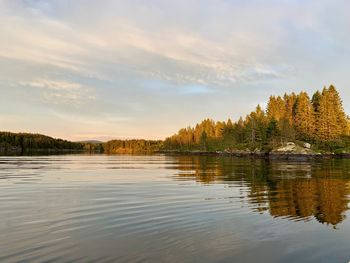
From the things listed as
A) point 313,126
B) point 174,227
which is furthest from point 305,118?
point 174,227

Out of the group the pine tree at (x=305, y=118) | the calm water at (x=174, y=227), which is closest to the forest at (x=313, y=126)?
the pine tree at (x=305, y=118)

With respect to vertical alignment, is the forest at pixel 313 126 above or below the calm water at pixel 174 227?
above

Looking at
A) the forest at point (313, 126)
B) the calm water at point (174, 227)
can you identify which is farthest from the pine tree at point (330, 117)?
the calm water at point (174, 227)

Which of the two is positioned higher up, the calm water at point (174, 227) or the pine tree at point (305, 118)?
the pine tree at point (305, 118)

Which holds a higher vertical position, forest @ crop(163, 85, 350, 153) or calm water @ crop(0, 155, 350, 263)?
forest @ crop(163, 85, 350, 153)

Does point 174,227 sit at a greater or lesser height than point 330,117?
lesser

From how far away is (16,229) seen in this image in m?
17.8

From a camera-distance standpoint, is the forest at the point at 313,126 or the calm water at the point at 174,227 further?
the forest at the point at 313,126

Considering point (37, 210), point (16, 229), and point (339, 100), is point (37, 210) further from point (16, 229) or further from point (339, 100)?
point (339, 100)

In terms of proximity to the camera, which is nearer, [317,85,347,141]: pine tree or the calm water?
the calm water

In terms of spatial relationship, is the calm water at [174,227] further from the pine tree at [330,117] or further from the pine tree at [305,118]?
the pine tree at [305,118]

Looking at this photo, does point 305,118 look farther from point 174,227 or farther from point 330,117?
point 174,227

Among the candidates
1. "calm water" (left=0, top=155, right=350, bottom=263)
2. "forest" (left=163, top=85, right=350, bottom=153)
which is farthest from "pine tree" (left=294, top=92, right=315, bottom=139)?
"calm water" (left=0, top=155, right=350, bottom=263)

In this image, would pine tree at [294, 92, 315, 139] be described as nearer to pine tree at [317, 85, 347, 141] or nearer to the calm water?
pine tree at [317, 85, 347, 141]
